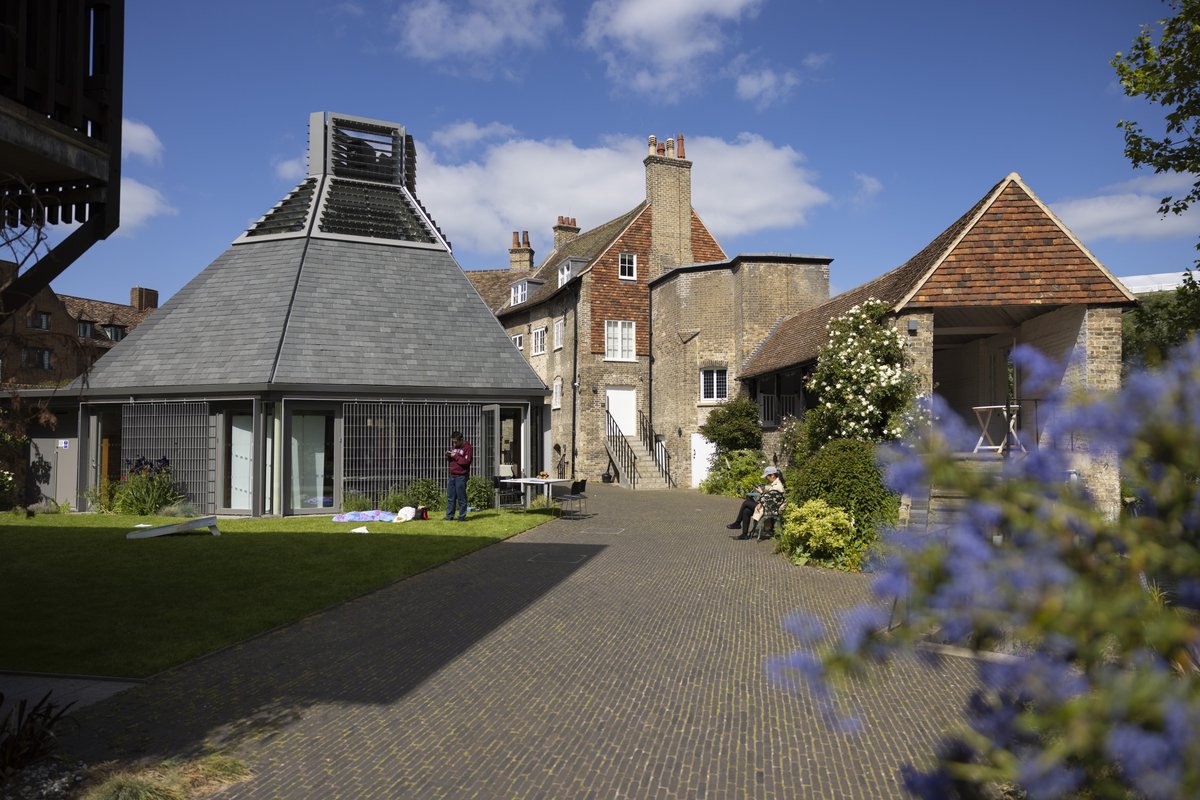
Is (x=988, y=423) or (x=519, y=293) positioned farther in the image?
(x=519, y=293)

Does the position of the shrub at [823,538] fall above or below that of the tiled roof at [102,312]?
below

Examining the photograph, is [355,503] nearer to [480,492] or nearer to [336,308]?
[480,492]

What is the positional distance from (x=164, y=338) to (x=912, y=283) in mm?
18231

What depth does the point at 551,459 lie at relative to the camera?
34156 millimetres

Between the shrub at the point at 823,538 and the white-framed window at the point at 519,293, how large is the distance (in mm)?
28292

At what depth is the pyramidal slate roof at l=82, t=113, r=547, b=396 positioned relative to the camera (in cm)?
1934

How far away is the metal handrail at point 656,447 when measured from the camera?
1187 inches

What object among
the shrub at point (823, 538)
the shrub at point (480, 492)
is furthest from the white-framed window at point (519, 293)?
the shrub at point (823, 538)

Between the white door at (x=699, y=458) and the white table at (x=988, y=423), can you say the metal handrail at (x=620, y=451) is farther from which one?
the white table at (x=988, y=423)

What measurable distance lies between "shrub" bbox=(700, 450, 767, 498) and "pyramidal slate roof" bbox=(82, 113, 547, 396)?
8020 millimetres

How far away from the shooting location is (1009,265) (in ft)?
53.6

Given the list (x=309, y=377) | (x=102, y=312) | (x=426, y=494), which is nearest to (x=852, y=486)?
(x=426, y=494)

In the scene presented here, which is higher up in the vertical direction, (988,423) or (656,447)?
(988,423)

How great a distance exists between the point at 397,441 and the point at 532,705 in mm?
14036
